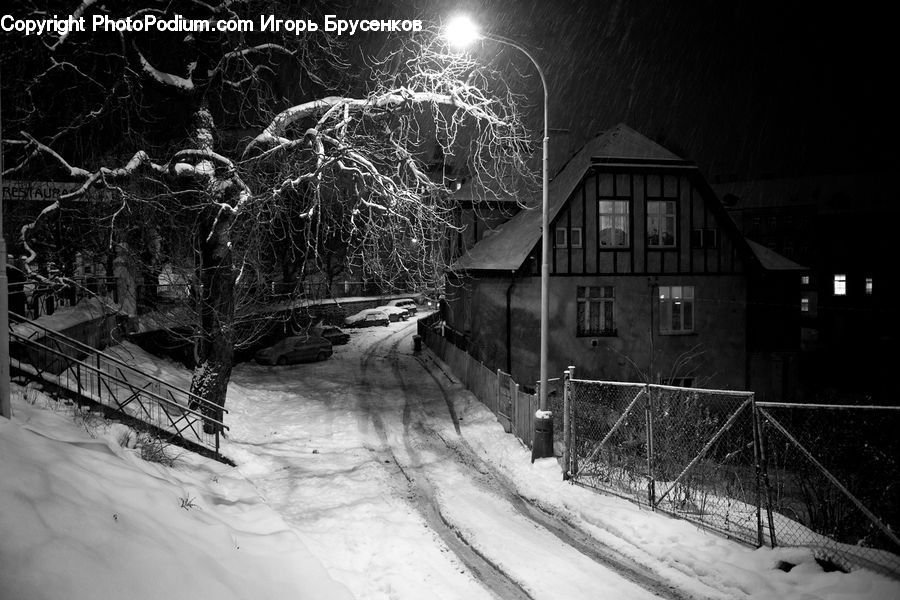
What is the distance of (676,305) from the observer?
24812 mm

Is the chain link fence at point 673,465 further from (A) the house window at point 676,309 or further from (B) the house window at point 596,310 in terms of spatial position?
(A) the house window at point 676,309

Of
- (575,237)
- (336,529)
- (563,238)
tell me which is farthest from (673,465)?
(575,237)

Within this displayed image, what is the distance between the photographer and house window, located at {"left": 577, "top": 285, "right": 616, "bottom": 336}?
2417 centimetres

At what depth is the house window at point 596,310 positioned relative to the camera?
24.2 meters

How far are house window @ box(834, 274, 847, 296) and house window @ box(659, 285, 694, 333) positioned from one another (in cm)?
3512

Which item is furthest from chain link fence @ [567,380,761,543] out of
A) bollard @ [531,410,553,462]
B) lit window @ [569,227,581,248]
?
lit window @ [569,227,581,248]

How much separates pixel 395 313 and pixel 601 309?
102 ft

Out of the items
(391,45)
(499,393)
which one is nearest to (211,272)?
(391,45)

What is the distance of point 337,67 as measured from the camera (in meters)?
13.9

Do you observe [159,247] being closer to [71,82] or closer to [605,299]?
[71,82]

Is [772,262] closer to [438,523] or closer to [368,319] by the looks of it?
[438,523]

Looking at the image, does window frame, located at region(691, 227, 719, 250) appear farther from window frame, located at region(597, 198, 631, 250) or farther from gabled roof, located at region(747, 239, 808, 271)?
window frame, located at region(597, 198, 631, 250)

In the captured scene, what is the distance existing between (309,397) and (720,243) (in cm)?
1832

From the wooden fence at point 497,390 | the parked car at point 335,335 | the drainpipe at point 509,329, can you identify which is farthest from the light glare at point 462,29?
the parked car at point 335,335
